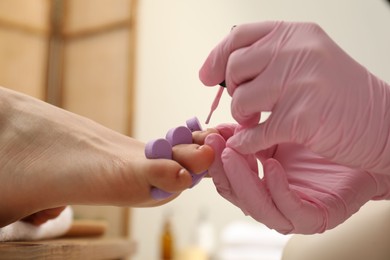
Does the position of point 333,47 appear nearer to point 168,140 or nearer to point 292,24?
point 292,24

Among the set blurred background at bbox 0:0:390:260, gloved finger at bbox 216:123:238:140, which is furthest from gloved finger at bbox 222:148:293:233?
blurred background at bbox 0:0:390:260

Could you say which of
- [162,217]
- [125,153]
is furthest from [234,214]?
[125,153]

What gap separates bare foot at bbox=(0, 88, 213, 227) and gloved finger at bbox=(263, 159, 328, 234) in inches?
4.0

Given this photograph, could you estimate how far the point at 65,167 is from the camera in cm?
81

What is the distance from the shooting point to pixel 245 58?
668 mm

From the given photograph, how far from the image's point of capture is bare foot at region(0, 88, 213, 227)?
0.77 metres

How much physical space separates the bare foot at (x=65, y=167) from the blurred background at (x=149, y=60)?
3.81 ft

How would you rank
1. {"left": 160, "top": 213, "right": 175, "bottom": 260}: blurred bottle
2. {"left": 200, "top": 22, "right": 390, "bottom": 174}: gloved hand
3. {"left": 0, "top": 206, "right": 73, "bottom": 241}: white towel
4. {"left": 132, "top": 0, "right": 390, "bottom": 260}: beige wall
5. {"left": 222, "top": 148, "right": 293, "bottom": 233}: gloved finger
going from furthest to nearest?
{"left": 160, "top": 213, "right": 175, "bottom": 260}: blurred bottle < {"left": 132, "top": 0, "right": 390, "bottom": 260}: beige wall < {"left": 0, "top": 206, "right": 73, "bottom": 241}: white towel < {"left": 222, "top": 148, "right": 293, "bottom": 233}: gloved finger < {"left": 200, "top": 22, "right": 390, "bottom": 174}: gloved hand

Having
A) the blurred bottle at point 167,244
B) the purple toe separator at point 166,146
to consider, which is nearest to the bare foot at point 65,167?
the purple toe separator at point 166,146

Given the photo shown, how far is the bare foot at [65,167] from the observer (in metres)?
0.77

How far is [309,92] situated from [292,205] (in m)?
0.18

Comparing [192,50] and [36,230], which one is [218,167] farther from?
[192,50]

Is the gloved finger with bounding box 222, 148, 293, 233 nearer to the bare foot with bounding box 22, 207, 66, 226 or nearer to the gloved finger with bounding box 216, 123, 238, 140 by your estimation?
the gloved finger with bounding box 216, 123, 238, 140

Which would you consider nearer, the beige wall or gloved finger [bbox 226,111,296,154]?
gloved finger [bbox 226,111,296,154]
